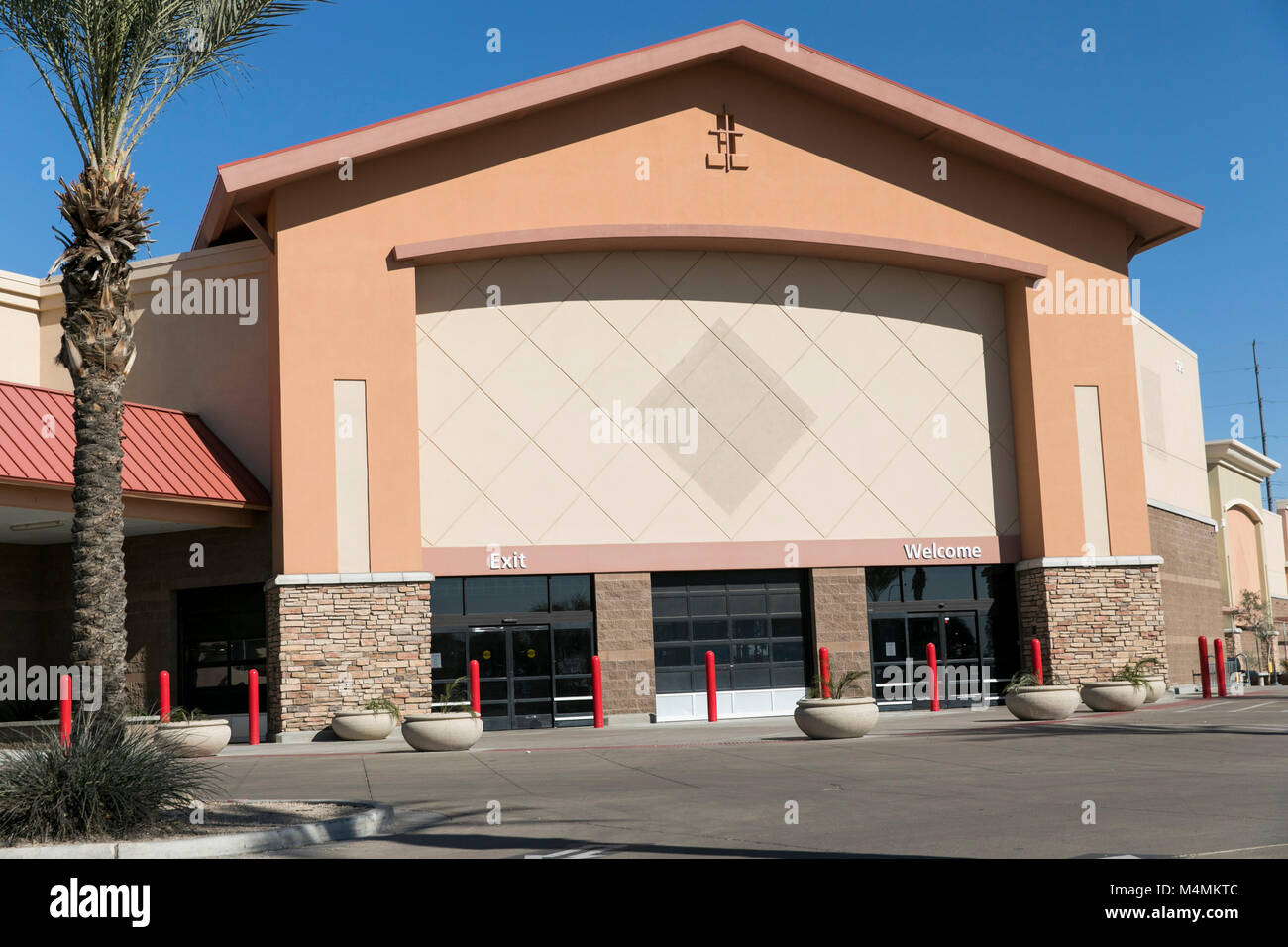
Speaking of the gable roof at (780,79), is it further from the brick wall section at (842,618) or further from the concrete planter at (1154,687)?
the concrete planter at (1154,687)

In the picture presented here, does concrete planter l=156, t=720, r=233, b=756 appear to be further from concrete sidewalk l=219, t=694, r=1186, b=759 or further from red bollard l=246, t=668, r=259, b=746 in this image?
red bollard l=246, t=668, r=259, b=746

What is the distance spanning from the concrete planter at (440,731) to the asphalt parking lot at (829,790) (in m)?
0.50

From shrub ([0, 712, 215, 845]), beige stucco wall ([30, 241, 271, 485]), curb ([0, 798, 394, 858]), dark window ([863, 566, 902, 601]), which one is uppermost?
beige stucco wall ([30, 241, 271, 485])

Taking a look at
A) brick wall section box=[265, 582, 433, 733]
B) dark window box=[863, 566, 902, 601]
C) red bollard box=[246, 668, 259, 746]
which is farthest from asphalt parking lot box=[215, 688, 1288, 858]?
dark window box=[863, 566, 902, 601]

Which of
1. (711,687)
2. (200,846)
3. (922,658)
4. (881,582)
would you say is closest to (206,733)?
(711,687)

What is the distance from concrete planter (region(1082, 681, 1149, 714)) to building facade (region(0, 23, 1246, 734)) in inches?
140

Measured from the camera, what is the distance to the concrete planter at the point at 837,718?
19.2m

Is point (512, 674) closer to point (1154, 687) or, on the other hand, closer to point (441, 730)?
point (441, 730)

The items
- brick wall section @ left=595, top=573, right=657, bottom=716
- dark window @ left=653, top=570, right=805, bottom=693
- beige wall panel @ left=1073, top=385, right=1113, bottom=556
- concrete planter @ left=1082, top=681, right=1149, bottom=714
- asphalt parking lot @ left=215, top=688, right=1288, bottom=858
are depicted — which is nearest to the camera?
asphalt parking lot @ left=215, top=688, right=1288, bottom=858

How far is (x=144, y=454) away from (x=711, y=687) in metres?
11.8

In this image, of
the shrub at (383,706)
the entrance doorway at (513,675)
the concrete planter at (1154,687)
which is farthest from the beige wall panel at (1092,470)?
the shrub at (383,706)

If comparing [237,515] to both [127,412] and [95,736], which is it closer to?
[127,412]

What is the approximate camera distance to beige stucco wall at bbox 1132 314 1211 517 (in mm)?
33656

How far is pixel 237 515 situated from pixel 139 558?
9.82 ft
